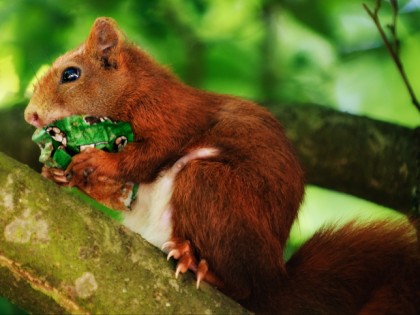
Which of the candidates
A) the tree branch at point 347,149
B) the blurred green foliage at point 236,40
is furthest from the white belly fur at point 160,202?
the blurred green foliage at point 236,40

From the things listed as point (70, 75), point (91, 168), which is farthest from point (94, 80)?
point (91, 168)

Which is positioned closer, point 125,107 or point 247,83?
point 125,107

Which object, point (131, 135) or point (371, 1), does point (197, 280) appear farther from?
point (371, 1)

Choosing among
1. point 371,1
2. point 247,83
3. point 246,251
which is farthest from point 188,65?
point 246,251

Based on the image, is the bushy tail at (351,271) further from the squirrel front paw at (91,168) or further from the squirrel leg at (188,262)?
the squirrel front paw at (91,168)

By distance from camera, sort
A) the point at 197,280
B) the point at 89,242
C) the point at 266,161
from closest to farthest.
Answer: the point at 89,242 → the point at 197,280 → the point at 266,161

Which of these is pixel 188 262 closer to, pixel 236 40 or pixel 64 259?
pixel 64 259
